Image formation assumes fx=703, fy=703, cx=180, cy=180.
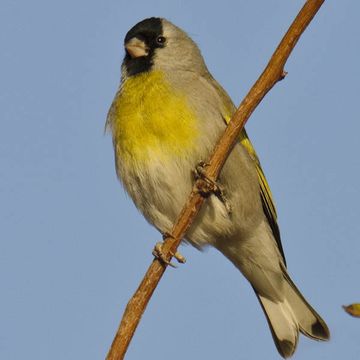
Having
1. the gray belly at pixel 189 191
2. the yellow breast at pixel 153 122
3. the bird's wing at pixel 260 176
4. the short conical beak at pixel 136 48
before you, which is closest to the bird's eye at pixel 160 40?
the short conical beak at pixel 136 48

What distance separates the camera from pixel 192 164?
474 cm

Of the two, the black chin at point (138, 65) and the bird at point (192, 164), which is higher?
the black chin at point (138, 65)

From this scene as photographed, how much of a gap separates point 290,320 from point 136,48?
97.3 inches

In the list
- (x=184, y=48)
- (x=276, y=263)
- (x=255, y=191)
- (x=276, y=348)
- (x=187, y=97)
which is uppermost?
(x=184, y=48)

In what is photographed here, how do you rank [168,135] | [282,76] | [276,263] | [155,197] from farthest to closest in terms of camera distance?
[276,263] < [155,197] < [168,135] < [282,76]

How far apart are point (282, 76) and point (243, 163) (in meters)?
2.32

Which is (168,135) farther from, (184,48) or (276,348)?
(276,348)

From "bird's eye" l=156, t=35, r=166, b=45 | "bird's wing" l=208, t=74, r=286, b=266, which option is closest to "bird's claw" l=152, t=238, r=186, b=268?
"bird's wing" l=208, t=74, r=286, b=266

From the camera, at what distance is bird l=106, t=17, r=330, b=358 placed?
4781 mm

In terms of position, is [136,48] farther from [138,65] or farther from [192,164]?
[192,164]

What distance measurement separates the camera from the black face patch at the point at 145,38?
549 cm

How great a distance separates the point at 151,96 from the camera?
4.97 metres

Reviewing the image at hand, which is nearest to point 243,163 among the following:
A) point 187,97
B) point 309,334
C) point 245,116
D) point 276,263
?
point 187,97

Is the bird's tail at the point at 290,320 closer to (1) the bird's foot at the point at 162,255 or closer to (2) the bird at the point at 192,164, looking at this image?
(2) the bird at the point at 192,164
